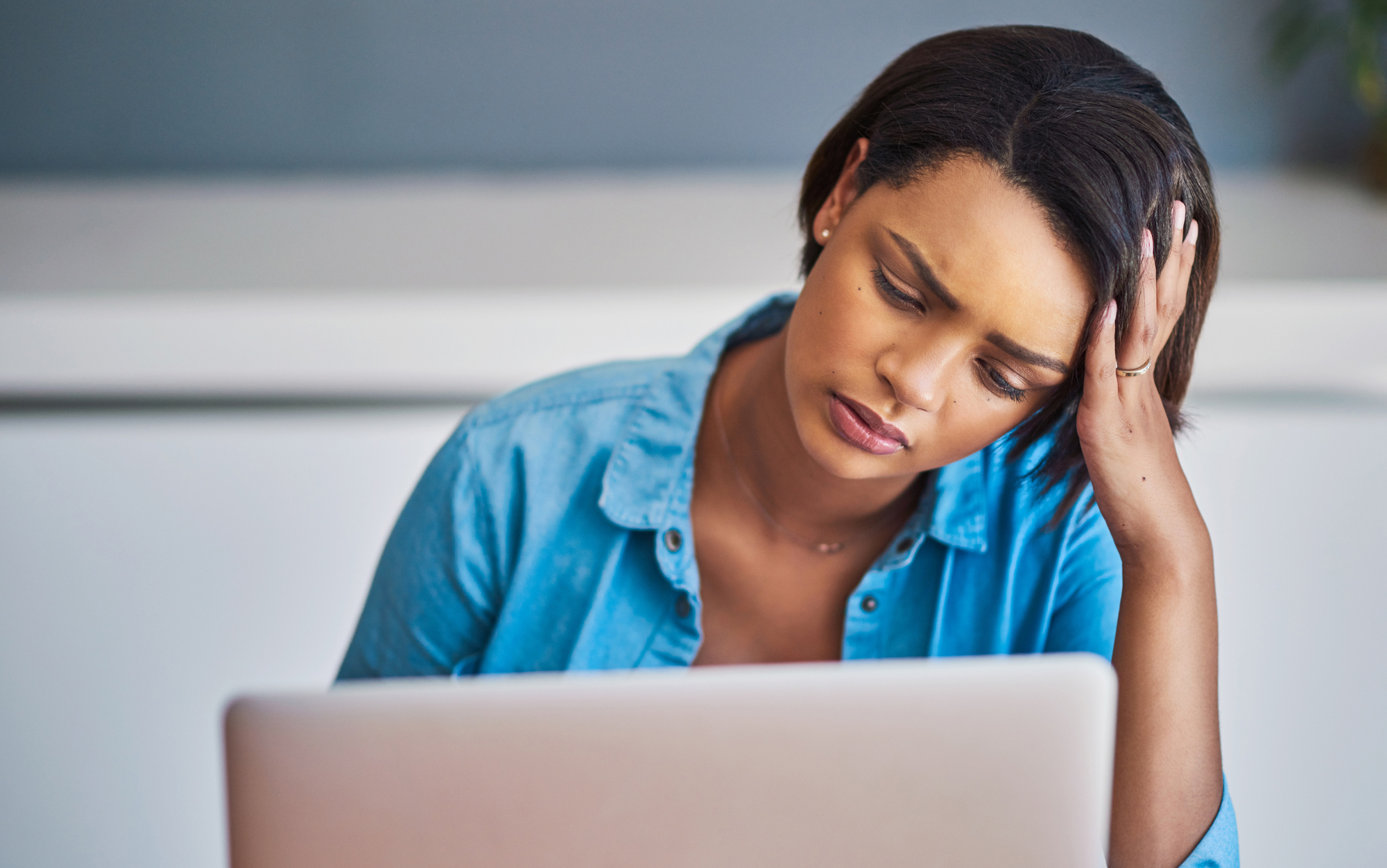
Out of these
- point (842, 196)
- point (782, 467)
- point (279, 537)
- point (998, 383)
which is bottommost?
point (279, 537)

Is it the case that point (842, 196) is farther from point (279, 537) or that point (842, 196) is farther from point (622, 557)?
point (279, 537)

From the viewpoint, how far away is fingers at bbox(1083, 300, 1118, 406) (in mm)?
805

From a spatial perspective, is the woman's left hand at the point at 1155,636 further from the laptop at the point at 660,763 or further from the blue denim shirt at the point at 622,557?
the laptop at the point at 660,763

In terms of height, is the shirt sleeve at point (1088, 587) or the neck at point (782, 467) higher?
the neck at point (782, 467)

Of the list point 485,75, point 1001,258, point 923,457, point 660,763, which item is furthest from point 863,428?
point 485,75

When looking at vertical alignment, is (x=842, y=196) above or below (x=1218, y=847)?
above

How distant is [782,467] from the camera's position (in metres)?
1.06

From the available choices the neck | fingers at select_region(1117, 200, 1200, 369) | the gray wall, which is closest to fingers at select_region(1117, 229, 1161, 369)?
fingers at select_region(1117, 200, 1200, 369)

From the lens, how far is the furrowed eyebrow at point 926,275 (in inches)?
30.7

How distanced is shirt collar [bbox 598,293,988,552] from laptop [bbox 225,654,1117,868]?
52 centimetres

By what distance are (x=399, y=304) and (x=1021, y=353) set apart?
1160 mm

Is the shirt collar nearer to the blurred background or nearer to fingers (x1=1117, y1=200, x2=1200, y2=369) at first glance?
fingers (x1=1117, y1=200, x2=1200, y2=369)

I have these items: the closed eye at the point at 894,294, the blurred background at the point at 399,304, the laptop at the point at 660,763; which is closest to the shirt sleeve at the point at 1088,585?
the closed eye at the point at 894,294

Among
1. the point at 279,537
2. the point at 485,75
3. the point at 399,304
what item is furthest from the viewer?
the point at 485,75
